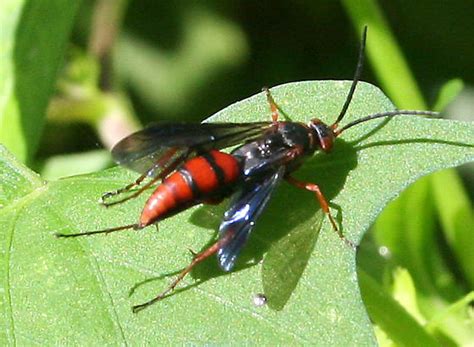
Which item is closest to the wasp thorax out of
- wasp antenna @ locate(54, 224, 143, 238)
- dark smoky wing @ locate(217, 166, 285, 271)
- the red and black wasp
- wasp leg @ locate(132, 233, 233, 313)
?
the red and black wasp

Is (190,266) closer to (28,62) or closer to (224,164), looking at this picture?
(224,164)

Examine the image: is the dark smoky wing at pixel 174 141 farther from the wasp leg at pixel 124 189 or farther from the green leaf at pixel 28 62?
the green leaf at pixel 28 62

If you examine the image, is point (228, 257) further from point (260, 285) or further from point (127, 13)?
point (127, 13)

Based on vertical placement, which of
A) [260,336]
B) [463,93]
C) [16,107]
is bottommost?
[463,93]

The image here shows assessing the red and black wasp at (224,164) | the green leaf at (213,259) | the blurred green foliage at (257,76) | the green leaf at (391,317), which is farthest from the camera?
the blurred green foliage at (257,76)

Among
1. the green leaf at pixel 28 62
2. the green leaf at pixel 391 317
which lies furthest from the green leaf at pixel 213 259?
the green leaf at pixel 28 62

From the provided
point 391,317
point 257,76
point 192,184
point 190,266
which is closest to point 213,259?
point 190,266

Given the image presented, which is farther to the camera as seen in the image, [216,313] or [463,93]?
[463,93]

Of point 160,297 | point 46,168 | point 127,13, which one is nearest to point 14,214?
point 160,297
